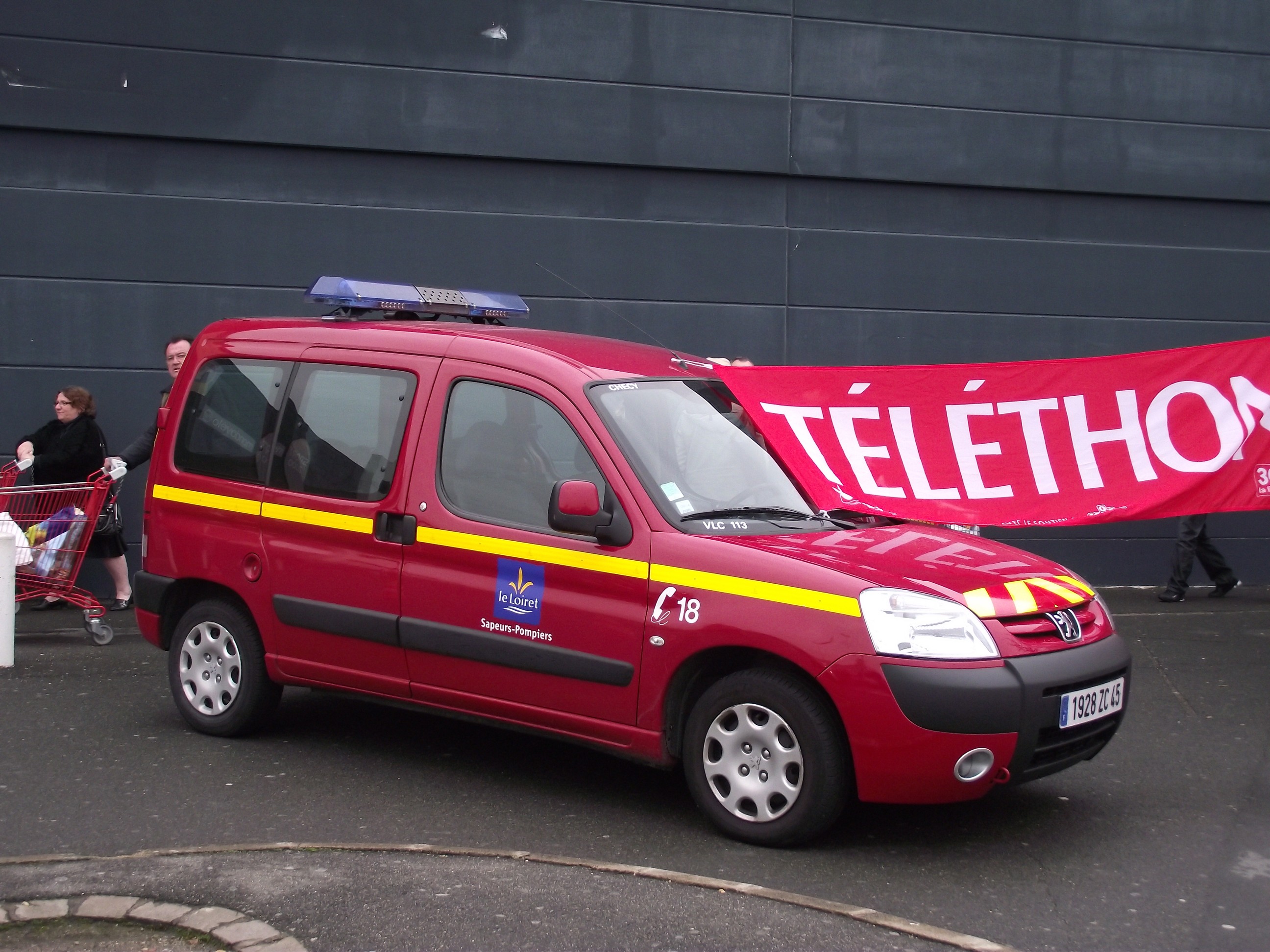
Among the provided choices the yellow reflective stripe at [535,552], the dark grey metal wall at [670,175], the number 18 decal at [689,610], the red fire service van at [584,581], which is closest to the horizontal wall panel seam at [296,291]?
the dark grey metal wall at [670,175]

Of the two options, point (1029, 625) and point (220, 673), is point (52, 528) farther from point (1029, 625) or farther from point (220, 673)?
point (1029, 625)

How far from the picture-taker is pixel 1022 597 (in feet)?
16.6

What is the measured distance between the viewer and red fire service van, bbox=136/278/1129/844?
4855 mm

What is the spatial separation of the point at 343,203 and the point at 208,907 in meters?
7.74

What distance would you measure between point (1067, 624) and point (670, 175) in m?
7.35

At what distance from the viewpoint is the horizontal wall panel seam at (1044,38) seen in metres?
11.8

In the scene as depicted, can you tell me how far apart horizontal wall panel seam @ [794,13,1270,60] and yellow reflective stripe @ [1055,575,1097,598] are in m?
7.52

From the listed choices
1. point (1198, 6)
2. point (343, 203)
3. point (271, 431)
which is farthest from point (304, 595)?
point (1198, 6)

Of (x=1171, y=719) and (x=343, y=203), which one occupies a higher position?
(x=343, y=203)

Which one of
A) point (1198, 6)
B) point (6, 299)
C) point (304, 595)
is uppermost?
point (1198, 6)

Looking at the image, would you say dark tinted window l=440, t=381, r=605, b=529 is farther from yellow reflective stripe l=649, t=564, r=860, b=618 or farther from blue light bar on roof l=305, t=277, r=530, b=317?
blue light bar on roof l=305, t=277, r=530, b=317

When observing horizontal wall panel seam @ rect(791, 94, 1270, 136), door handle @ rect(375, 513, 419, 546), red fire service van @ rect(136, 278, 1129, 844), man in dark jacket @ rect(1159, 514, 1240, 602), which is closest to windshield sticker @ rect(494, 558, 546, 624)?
red fire service van @ rect(136, 278, 1129, 844)

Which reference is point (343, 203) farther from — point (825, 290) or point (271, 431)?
point (271, 431)

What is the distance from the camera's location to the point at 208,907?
439 centimetres
